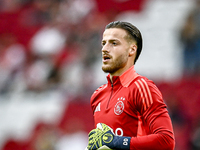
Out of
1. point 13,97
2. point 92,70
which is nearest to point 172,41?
point 92,70

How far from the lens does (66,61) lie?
8.48m

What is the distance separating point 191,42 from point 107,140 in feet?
16.3

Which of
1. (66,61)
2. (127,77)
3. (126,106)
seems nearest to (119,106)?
(126,106)

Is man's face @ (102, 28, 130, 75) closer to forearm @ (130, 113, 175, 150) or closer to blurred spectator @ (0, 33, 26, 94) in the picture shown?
forearm @ (130, 113, 175, 150)

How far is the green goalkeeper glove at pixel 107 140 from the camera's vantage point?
2.40m

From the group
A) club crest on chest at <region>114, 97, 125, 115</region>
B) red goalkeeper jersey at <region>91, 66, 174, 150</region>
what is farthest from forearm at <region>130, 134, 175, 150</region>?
club crest on chest at <region>114, 97, 125, 115</region>

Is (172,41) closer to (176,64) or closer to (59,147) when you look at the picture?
(176,64)

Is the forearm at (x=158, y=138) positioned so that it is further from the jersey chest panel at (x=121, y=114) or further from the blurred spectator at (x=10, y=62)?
the blurred spectator at (x=10, y=62)

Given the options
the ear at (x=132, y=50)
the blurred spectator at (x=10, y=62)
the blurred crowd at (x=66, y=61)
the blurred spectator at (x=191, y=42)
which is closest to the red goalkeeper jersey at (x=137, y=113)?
the ear at (x=132, y=50)

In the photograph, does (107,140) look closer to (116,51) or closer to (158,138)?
(158,138)

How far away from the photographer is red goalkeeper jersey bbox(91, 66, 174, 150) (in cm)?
236

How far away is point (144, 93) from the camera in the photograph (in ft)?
8.13

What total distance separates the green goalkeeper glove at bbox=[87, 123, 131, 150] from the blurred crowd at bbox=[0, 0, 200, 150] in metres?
3.68

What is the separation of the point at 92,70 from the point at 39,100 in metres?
1.55
